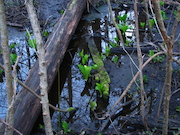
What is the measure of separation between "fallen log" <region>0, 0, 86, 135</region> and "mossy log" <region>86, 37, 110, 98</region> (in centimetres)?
59

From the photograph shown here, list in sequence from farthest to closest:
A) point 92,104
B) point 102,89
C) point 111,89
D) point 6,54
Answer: point 111,89 → point 102,89 → point 92,104 → point 6,54

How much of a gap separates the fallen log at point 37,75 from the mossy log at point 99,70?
0.59 m

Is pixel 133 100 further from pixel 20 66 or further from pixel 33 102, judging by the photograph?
pixel 20 66

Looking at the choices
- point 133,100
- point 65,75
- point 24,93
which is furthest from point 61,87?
point 133,100

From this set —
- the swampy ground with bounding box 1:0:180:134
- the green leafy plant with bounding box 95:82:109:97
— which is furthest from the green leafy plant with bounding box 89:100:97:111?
the green leafy plant with bounding box 95:82:109:97

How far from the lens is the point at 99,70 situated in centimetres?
414

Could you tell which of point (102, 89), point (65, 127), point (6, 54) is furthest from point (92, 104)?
point (6, 54)

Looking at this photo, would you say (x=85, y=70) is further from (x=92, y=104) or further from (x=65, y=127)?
(x=65, y=127)

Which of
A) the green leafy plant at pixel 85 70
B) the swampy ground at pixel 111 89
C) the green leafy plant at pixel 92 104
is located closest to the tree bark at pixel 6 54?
the swampy ground at pixel 111 89

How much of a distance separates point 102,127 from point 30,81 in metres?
1.31

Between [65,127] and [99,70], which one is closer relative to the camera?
[65,127]

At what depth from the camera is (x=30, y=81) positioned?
11.1ft

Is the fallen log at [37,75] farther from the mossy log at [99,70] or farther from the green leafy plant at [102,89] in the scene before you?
the green leafy plant at [102,89]

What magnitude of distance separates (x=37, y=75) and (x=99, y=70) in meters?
1.23
